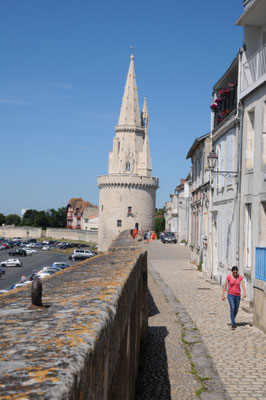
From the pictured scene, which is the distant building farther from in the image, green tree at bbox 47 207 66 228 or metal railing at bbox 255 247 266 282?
metal railing at bbox 255 247 266 282

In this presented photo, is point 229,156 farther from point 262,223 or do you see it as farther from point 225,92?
point 262,223

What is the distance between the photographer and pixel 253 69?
1500 cm

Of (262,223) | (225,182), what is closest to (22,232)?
(225,182)

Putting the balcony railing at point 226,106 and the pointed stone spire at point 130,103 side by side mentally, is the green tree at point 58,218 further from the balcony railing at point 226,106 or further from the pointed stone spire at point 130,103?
the balcony railing at point 226,106

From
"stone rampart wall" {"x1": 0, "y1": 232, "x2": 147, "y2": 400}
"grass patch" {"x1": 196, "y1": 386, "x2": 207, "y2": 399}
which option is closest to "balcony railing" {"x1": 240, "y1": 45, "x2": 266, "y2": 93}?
"grass patch" {"x1": 196, "y1": 386, "x2": 207, "y2": 399}

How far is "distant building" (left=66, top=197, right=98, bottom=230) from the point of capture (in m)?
136

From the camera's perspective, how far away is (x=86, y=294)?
3.51 metres

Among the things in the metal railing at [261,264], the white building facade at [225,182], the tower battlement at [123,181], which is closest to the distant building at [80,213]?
the tower battlement at [123,181]

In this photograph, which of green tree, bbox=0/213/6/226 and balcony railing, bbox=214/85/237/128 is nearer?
balcony railing, bbox=214/85/237/128

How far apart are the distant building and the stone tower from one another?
56990 mm

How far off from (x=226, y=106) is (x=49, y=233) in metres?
115

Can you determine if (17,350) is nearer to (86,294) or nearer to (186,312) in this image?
(86,294)

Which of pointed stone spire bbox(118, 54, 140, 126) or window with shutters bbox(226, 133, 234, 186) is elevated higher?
pointed stone spire bbox(118, 54, 140, 126)

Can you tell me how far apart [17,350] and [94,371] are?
0.36 meters
